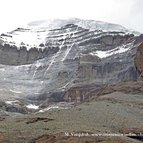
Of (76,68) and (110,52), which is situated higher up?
(110,52)

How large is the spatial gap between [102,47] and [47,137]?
151 m

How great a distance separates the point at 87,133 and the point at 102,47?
494ft

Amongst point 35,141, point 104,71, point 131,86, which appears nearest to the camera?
point 35,141

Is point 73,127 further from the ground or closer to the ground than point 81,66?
further from the ground

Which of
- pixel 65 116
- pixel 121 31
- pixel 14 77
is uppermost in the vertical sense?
pixel 65 116

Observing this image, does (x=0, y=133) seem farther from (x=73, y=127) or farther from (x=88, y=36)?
(x=88, y=36)

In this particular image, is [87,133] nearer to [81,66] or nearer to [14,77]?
[81,66]

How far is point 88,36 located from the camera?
645 feet

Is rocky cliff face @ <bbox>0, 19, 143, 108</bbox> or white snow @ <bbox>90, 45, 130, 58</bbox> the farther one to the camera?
white snow @ <bbox>90, 45, 130, 58</bbox>

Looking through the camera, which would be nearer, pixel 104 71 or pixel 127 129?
pixel 127 129

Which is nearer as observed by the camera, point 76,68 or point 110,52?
point 76,68

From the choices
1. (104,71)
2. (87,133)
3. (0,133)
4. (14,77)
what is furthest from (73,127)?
(14,77)

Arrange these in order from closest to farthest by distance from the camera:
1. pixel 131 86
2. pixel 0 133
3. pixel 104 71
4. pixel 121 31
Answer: pixel 0 133 → pixel 131 86 → pixel 104 71 → pixel 121 31

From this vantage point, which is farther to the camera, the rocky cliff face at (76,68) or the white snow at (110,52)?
the white snow at (110,52)
